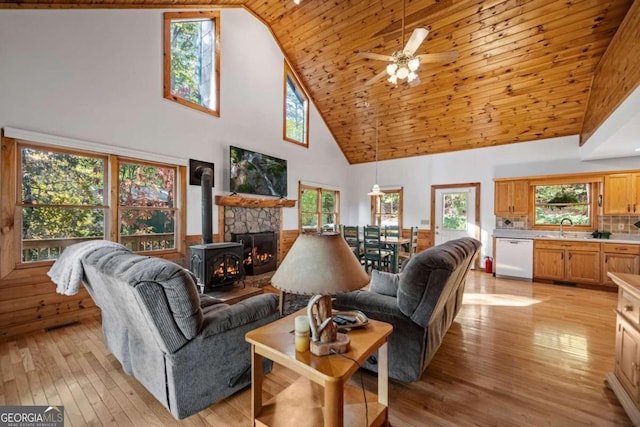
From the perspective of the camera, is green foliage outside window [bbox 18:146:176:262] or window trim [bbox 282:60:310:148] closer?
green foliage outside window [bbox 18:146:176:262]

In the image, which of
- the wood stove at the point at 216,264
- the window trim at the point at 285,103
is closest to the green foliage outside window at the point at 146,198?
the wood stove at the point at 216,264

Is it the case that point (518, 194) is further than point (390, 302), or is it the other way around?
point (518, 194)

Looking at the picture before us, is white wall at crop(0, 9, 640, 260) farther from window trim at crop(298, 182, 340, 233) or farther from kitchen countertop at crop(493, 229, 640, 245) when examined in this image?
kitchen countertop at crop(493, 229, 640, 245)

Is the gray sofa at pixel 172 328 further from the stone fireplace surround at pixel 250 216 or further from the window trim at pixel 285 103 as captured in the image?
the window trim at pixel 285 103

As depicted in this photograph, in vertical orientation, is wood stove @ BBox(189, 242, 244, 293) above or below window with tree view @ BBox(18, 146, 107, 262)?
below

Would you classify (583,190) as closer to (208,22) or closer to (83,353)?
(208,22)

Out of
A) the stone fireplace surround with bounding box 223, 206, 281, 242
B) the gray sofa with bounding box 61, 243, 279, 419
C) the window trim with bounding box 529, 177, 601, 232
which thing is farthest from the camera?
the window trim with bounding box 529, 177, 601, 232

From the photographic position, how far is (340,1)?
4.36 m

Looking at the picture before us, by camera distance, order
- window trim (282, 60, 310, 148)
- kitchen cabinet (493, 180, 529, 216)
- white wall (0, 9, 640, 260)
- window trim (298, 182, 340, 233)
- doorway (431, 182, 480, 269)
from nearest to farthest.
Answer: white wall (0, 9, 640, 260) < kitchen cabinet (493, 180, 529, 216) < window trim (282, 60, 310, 148) < doorway (431, 182, 480, 269) < window trim (298, 182, 340, 233)

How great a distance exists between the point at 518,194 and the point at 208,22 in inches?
269

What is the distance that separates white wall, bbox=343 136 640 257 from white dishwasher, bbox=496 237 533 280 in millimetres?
629

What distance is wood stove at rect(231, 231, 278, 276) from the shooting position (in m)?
4.99

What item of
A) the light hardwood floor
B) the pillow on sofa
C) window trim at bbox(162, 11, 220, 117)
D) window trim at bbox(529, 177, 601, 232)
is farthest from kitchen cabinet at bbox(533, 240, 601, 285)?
window trim at bbox(162, 11, 220, 117)

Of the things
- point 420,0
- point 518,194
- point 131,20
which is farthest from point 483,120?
point 131,20
